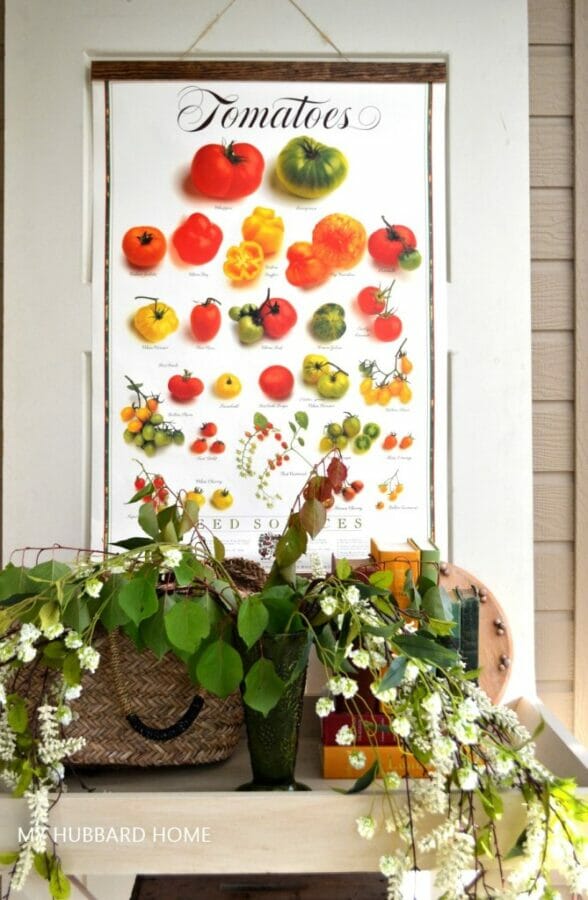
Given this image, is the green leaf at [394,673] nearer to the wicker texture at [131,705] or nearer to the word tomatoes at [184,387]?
the wicker texture at [131,705]

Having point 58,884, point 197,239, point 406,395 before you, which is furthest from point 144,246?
point 58,884

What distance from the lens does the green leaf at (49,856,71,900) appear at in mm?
955

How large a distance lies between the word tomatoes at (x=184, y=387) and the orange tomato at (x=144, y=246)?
0.21 meters

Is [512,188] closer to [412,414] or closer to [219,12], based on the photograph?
[412,414]

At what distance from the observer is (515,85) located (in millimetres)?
1484

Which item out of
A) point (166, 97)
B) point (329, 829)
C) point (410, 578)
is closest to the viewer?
point (329, 829)

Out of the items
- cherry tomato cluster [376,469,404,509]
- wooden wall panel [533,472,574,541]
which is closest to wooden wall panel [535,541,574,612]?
wooden wall panel [533,472,574,541]

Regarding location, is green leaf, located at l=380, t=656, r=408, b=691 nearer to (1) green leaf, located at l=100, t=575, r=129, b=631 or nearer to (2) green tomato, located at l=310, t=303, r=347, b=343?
(1) green leaf, located at l=100, t=575, r=129, b=631

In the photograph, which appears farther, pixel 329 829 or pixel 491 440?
pixel 491 440

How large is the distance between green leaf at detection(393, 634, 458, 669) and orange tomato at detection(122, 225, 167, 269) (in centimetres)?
85

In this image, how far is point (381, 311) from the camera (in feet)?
4.87

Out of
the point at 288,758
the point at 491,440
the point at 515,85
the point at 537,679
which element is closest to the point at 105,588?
the point at 288,758

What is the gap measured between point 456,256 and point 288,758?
92 centimetres

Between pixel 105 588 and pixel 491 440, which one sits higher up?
pixel 491 440
